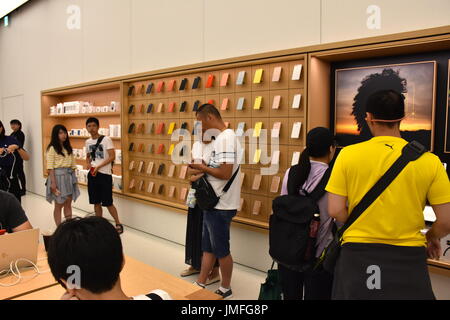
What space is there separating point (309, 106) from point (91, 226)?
241cm

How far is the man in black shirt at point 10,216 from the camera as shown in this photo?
2.12 m

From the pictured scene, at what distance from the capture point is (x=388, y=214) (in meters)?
1.62

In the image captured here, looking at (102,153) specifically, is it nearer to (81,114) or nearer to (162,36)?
(162,36)

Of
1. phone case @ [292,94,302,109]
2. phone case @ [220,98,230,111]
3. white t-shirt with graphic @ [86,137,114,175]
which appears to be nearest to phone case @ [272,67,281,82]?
phone case @ [292,94,302,109]

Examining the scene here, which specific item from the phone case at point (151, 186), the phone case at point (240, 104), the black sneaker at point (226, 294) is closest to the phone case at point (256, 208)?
the black sneaker at point (226, 294)

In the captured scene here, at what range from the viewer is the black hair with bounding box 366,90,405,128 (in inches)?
65.7

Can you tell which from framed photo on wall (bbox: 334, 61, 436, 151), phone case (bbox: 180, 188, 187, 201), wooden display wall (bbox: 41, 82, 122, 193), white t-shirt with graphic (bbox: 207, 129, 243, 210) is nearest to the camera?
framed photo on wall (bbox: 334, 61, 436, 151)

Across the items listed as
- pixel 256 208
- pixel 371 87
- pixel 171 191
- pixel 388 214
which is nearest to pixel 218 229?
pixel 256 208

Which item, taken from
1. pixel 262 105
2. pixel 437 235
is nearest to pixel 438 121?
pixel 437 235

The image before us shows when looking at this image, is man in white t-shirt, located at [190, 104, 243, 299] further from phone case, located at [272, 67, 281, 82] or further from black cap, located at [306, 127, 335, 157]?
black cap, located at [306, 127, 335, 157]

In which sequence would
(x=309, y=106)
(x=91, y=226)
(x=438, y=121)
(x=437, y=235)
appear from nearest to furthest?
1. (x=91, y=226)
2. (x=437, y=235)
3. (x=438, y=121)
4. (x=309, y=106)

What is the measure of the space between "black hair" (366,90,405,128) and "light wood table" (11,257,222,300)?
3.59 feet

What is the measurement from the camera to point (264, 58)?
3.48m

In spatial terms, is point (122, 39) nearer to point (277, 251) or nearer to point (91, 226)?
point (277, 251)
